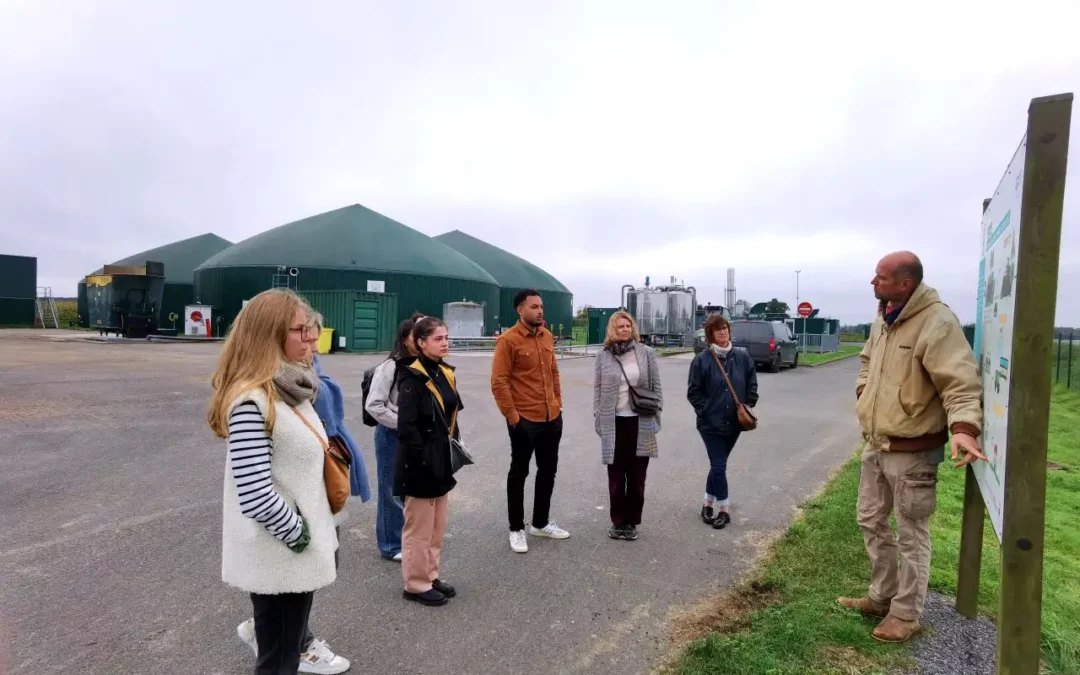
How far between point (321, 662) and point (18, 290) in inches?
2433

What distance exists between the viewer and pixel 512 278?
172 feet

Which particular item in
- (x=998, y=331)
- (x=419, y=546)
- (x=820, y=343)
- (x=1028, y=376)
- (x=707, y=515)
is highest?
(x=998, y=331)

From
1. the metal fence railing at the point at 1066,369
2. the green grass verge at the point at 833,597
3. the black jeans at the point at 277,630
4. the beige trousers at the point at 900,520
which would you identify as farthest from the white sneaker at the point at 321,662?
the metal fence railing at the point at 1066,369

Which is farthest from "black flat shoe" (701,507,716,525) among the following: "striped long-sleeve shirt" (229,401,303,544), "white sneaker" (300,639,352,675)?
"striped long-sleeve shirt" (229,401,303,544)

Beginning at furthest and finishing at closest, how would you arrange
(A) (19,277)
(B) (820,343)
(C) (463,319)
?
(A) (19,277) < (B) (820,343) < (C) (463,319)

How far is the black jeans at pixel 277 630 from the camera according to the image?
2.41 m

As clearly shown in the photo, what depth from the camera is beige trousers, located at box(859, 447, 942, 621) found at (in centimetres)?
321

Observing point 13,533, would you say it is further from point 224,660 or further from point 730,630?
point 730,630

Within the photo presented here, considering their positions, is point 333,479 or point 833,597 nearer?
point 333,479

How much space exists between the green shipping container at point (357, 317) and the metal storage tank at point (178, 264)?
22.1m

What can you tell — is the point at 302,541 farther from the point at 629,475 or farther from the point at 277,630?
the point at 629,475

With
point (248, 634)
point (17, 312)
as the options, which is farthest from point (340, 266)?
point (248, 634)

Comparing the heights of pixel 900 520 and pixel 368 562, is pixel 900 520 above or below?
above

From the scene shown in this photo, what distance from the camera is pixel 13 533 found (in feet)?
15.8
